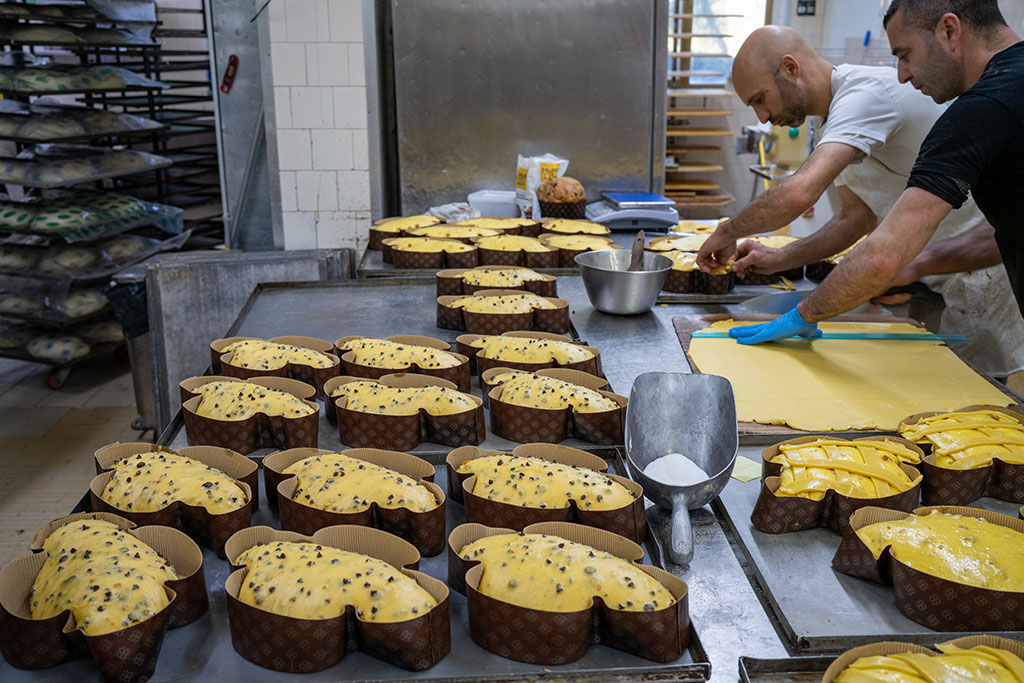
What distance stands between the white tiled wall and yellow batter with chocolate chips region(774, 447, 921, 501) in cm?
347

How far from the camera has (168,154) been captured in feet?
25.2

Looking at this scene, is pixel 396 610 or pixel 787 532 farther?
pixel 787 532

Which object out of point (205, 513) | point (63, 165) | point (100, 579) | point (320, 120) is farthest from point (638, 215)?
point (63, 165)

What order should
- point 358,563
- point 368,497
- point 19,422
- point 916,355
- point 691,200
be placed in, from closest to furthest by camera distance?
point 358,563 → point 368,497 → point 916,355 → point 19,422 → point 691,200

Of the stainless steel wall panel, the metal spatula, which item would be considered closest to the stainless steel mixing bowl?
the metal spatula

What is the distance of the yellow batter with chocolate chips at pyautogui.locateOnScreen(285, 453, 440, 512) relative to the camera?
1514 millimetres

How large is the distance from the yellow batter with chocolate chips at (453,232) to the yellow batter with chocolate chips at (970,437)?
A: 2169 mm

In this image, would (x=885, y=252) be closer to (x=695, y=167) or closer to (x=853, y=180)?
(x=853, y=180)

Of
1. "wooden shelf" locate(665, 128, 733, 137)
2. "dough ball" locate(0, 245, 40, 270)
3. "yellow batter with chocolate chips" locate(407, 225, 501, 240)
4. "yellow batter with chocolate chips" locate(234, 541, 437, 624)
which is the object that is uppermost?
"wooden shelf" locate(665, 128, 733, 137)

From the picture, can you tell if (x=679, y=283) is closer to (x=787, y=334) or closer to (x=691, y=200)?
(x=787, y=334)

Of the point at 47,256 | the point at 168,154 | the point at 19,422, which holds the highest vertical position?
the point at 168,154

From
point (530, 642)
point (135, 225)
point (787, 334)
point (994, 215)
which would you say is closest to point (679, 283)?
point (787, 334)

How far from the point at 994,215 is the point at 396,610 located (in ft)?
5.74

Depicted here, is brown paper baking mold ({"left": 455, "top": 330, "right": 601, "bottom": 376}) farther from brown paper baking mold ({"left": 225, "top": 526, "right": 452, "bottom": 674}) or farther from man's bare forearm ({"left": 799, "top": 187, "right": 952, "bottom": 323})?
brown paper baking mold ({"left": 225, "top": 526, "right": 452, "bottom": 674})
